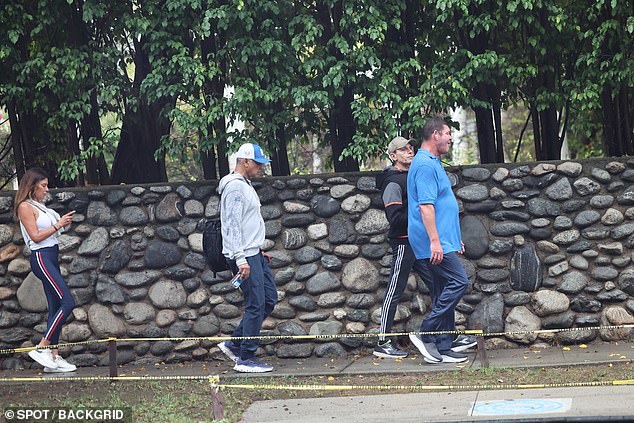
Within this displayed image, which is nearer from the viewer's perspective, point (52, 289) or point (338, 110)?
point (52, 289)

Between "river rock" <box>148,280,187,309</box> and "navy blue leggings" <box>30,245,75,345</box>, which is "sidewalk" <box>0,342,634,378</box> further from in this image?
"river rock" <box>148,280,187,309</box>

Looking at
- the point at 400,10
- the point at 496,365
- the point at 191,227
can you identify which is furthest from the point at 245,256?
the point at 400,10

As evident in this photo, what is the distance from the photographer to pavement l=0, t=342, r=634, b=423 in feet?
20.7

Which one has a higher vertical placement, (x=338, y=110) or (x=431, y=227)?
(x=338, y=110)

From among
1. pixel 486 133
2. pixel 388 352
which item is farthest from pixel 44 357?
pixel 486 133

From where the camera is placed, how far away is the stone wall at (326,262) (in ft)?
30.1

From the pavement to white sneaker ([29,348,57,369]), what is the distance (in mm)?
140

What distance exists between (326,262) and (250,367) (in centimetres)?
139

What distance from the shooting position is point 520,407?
6.48 metres

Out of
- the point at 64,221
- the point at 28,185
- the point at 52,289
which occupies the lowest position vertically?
the point at 52,289

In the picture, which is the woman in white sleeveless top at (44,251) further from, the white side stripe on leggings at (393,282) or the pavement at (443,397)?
the white side stripe on leggings at (393,282)

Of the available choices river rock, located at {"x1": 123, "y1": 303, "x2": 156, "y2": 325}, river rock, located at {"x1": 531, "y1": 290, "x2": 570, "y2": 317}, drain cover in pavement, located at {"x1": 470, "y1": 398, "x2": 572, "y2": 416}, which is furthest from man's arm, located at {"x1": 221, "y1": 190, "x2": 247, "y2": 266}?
river rock, located at {"x1": 531, "y1": 290, "x2": 570, "y2": 317}

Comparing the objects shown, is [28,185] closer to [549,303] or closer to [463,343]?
[463,343]

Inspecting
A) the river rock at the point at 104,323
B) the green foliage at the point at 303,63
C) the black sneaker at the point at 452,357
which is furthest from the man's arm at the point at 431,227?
the river rock at the point at 104,323
